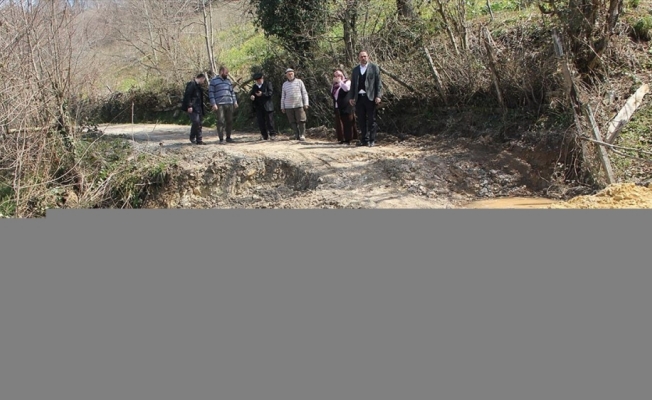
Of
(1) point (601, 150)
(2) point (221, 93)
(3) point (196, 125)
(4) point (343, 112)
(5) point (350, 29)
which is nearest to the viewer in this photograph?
(1) point (601, 150)

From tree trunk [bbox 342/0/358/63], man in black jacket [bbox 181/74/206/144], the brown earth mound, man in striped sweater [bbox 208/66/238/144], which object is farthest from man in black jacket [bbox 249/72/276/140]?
the brown earth mound

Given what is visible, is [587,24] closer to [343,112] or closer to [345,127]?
[343,112]

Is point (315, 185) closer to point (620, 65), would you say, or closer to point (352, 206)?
point (352, 206)

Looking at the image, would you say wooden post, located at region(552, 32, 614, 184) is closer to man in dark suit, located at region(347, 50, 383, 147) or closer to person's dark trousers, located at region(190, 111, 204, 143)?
man in dark suit, located at region(347, 50, 383, 147)

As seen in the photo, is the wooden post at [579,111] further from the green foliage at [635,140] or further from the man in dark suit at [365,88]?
the man in dark suit at [365,88]

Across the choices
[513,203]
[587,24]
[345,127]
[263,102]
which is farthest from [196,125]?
[587,24]

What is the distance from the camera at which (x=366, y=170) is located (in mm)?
11320

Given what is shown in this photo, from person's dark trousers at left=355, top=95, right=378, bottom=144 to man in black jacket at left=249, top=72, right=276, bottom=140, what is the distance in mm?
2902

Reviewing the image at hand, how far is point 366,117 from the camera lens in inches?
493

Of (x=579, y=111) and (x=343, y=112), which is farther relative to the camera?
(x=343, y=112)

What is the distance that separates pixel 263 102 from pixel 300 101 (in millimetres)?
1144

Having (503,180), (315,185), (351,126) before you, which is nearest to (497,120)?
(503,180)

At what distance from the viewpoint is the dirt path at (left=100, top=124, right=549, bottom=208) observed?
10.4 meters

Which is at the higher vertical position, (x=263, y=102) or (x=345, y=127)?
(x=263, y=102)
